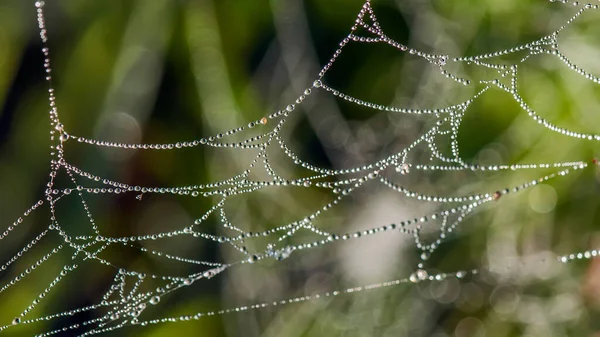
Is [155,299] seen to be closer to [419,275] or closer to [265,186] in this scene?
[265,186]

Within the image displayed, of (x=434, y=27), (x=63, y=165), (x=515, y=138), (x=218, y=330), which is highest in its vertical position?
(x=434, y=27)

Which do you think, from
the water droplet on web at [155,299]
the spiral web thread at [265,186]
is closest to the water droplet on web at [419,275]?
the spiral web thread at [265,186]

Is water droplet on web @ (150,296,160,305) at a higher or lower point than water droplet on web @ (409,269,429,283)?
lower

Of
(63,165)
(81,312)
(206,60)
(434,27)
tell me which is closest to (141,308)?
(81,312)

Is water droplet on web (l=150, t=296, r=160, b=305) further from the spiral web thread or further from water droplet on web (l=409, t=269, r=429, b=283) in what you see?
water droplet on web (l=409, t=269, r=429, b=283)

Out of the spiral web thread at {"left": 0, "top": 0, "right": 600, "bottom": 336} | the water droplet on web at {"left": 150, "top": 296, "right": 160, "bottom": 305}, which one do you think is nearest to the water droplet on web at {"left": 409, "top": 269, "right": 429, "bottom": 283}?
the spiral web thread at {"left": 0, "top": 0, "right": 600, "bottom": 336}

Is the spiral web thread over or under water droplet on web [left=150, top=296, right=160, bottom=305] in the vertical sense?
over

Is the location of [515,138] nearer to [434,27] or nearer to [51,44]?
[434,27]

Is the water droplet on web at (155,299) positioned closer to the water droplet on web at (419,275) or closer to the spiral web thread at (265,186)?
the spiral web thread at (265,186)

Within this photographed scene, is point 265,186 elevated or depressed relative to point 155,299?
elevated

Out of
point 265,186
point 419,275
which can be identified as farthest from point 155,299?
point 419,275

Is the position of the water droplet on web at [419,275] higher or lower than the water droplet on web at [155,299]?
higher
